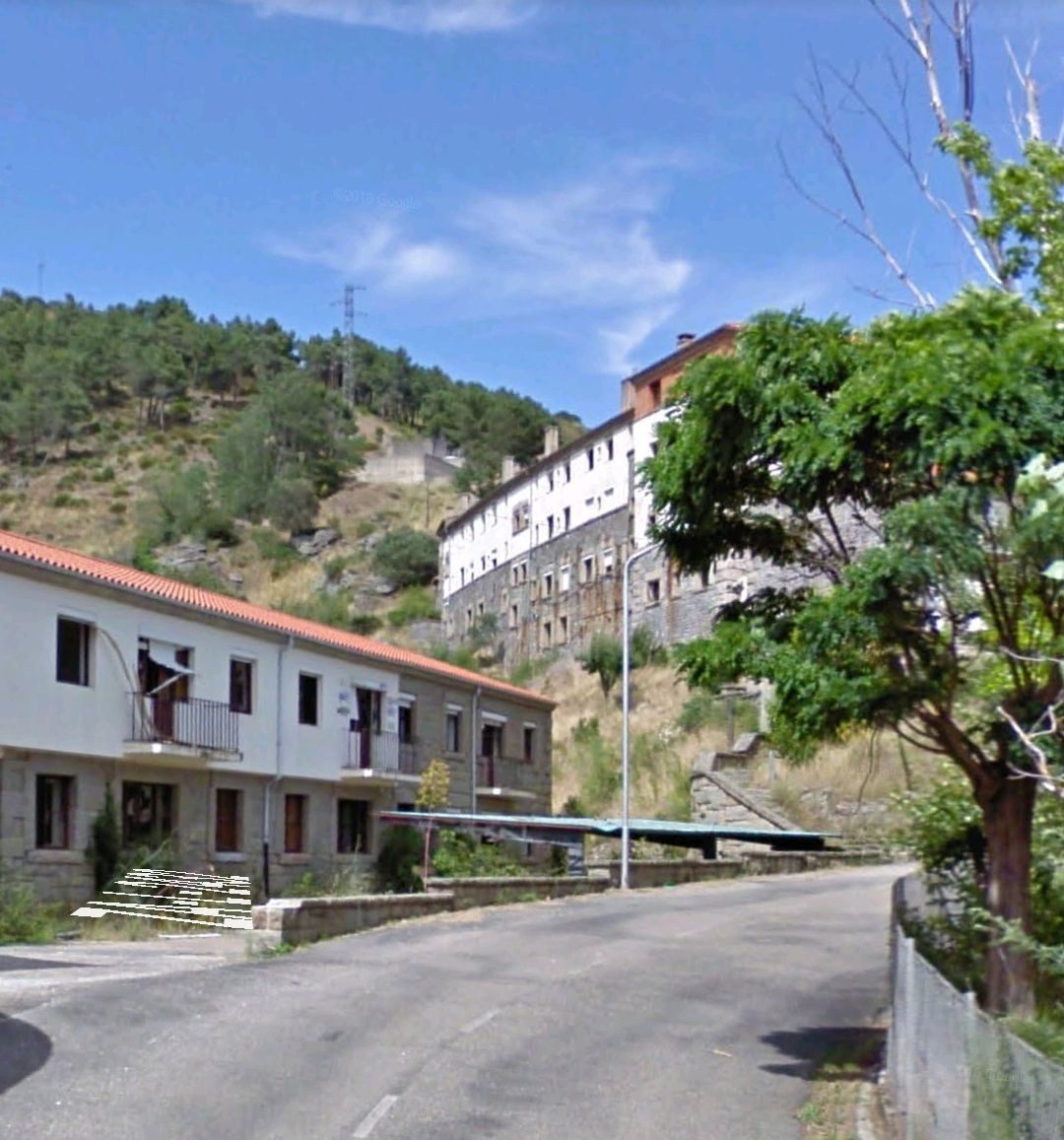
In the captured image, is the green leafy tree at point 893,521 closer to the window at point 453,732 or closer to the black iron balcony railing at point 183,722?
the black iron balcony railing at point 183,722

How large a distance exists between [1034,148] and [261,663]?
25726 mm

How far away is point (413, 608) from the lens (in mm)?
93750

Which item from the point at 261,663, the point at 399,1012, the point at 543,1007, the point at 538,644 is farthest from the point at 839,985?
the point at 538,644

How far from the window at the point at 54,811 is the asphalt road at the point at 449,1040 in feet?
27.7

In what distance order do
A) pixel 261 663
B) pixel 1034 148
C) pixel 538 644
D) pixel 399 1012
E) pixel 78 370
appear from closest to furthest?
pixel 1034 148 → pixel 399 1012 → pixel 261 663 → pixel 538 644 → pixel 78 370

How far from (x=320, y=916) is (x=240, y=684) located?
13.7 meters

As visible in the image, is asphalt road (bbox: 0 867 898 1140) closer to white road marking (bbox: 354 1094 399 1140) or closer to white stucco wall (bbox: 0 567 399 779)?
white road marking (bbox: 354 1094 399 1140)

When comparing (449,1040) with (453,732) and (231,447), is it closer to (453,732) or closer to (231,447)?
(453,732)

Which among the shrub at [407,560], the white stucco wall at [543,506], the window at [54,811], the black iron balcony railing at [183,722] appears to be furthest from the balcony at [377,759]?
the shrub at [407,560]

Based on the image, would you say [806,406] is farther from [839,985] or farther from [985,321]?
[839,985]

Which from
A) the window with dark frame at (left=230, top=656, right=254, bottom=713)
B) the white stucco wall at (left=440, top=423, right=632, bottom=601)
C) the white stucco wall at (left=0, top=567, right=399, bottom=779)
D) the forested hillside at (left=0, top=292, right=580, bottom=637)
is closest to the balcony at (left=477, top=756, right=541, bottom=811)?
the white stucco wall at (left=0, top=567, right=399, bottom=779)

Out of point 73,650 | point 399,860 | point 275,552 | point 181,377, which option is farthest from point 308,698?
point 181,377

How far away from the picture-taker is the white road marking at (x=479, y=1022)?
50.7ft

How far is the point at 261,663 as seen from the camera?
36.1 metres
